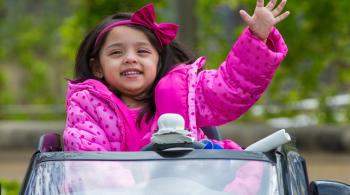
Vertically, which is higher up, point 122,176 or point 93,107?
point 93,107

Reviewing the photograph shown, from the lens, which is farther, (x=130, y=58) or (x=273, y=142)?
(x=130, y=58)

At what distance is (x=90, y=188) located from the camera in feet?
12.3

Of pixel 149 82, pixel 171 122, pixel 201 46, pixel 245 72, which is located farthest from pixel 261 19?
pixel 201 46

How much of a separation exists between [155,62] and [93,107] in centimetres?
38

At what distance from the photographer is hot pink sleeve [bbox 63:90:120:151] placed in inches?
171

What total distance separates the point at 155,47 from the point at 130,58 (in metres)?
0.21

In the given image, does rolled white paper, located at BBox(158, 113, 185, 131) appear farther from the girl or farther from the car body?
the girl

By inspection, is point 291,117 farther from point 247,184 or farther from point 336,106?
point 247,184

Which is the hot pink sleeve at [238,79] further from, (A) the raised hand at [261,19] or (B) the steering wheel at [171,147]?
(B) the steering wheel at [171,147]

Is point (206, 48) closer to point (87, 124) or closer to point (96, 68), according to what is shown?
point (96, 68)

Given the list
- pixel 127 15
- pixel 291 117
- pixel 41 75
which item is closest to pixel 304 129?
pixel 291 117

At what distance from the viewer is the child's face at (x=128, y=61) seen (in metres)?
4.55

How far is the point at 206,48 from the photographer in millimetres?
13633

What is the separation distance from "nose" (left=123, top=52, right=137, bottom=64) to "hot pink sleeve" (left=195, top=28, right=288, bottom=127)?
32cm
